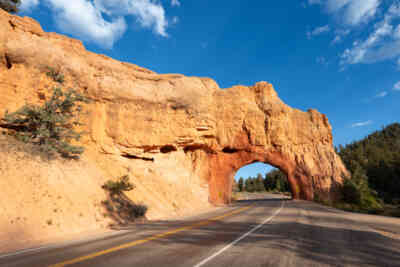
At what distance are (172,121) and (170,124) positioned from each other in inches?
20.7

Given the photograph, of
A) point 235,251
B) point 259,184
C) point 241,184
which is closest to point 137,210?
point 235,251

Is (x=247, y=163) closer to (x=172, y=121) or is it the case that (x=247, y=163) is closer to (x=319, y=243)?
(x=172, y=121)

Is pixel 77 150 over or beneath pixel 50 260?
over

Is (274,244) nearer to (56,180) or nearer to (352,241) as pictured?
(352,241)

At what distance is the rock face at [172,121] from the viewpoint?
20.6 meters

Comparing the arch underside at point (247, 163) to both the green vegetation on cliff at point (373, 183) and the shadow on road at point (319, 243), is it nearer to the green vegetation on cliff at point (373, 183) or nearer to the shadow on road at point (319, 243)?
the green vegetation on cliff at point (373, 183)

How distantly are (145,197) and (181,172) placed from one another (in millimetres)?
8328

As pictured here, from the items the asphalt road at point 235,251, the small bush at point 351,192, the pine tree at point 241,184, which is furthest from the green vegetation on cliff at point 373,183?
the pine tree at point 241,184

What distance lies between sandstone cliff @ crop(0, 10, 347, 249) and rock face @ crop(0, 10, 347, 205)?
10 cm

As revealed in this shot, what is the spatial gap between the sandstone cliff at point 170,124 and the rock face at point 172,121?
0.33 ft

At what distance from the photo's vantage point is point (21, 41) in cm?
2031

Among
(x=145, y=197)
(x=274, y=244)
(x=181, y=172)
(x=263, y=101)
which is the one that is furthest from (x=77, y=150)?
(x=263, y=101)

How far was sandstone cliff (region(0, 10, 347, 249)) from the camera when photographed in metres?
20.4

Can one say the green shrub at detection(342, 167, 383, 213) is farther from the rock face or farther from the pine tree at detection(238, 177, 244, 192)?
the pine tree at detection(238, 177, 244, 192)
